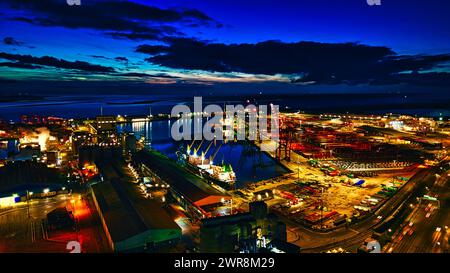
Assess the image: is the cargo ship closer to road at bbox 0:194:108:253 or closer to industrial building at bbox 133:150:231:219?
industrial building at bbox 133:150:231:219

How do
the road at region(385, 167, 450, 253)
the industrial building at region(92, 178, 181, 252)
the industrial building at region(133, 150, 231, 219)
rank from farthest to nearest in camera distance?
the industrial building at region(133, 150, 231, 219) → the road at region(385, 167, 450, 253) → the industrial building at region(92, 178, 181, 252)

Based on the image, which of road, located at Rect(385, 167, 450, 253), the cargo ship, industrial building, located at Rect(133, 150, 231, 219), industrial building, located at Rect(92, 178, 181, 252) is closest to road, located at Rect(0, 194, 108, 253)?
industrial building, located at Rect(92, 178, 181, 252)

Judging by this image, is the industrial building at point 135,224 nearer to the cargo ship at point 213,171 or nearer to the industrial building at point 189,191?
the industrial building at point 189,191

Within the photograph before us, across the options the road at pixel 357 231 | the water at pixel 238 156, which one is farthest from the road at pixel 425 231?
the water at pixel 238 156

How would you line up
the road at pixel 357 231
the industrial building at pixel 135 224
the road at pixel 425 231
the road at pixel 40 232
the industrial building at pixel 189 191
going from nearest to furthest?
the industrial building at pixel 135 224 < the road at pixel 40 232 < the road at pixel 425 231 < the road at pixel 357 231 < the industrial building at pixel 189 191

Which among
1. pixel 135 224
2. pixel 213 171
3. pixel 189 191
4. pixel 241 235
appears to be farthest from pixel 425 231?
pixel 213 171

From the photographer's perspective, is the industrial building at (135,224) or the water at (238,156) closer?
the industrial building at (135,224)

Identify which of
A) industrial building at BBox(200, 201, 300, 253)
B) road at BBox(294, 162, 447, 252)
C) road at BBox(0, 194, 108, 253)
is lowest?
road at BBox(294, 162, 447, 252)

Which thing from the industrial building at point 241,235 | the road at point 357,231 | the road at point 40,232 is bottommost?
the road at point 357,231
